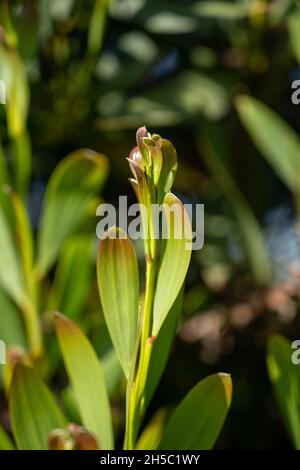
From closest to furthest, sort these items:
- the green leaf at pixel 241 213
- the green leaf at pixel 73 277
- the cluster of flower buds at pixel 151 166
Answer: the cluster of flower buds at pixel 151 166 → the green leaf at pixel 73 277 → the green leaf at pixel 241 213

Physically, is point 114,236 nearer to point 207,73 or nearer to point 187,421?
point 187,421

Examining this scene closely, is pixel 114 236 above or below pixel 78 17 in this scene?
below

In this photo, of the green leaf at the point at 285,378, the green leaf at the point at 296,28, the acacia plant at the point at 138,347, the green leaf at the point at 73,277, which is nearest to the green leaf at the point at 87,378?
the acacia plant at the point at 138,347

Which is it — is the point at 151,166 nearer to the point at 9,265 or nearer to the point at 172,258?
the point at 172,258

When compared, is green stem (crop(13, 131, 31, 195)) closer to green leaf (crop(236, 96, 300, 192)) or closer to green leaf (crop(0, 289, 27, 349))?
green leaf (crop(0, 289, 27, 349))

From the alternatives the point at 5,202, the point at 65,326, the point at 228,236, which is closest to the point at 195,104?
the point at 228,236

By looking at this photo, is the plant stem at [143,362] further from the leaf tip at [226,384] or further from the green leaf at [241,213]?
the green leaf at [241,213]

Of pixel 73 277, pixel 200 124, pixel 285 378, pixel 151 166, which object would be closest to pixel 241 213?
pixel 200 124
